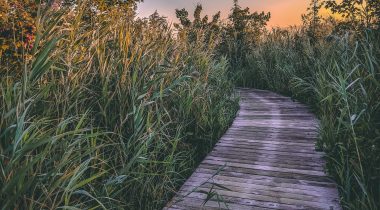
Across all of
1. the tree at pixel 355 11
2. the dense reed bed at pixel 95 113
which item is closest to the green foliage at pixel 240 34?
the tree at pixel 355 11

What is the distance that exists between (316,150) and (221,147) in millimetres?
1294

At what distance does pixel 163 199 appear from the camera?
334 cm

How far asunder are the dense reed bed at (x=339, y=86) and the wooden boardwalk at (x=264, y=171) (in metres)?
0.23

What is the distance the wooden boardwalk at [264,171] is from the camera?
3127 millimetres

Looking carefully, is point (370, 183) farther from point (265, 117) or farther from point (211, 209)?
point (265, 117)

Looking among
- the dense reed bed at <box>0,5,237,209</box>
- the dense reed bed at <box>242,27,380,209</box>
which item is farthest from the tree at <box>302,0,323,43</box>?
the dense reed bed at <box>0,5,237,209</box>

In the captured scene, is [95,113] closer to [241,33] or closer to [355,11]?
[355,11]

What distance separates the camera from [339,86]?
2.98 meters

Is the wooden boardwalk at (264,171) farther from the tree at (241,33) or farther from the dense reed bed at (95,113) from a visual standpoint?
the tree at (241,33)

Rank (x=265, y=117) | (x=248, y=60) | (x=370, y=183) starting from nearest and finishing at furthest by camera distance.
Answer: (x=370, y=183), (x=265, y=117), (x=248, y=60)

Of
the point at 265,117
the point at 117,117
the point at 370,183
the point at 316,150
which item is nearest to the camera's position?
the point at 370,183

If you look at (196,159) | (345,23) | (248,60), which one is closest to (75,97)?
(196,159)

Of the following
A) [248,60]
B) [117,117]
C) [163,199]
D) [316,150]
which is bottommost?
[163,199]

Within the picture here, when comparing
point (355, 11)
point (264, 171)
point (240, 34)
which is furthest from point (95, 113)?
point (240, 34)
